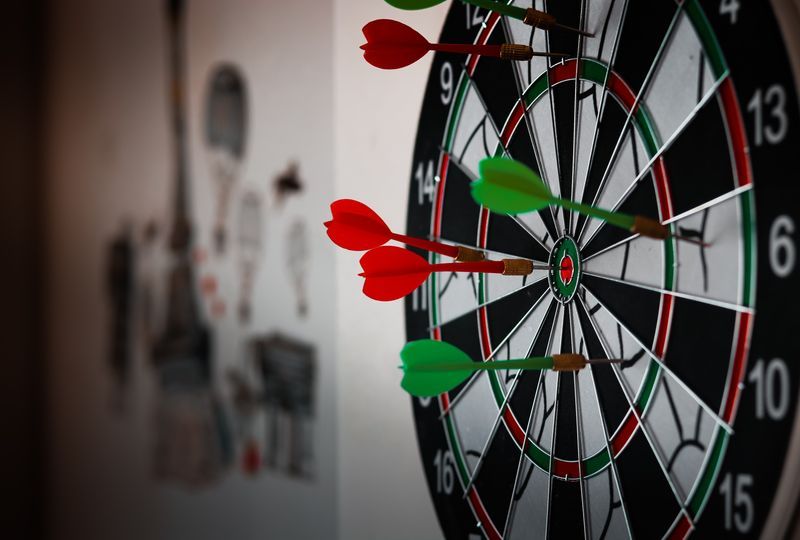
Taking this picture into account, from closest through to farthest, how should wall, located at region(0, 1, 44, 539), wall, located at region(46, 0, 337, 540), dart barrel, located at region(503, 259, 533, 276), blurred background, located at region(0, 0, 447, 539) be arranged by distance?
dart barrel, located at region(503, 259, 533, 276), blurred background, located at region(0, 0, 447, 539), wall, located at region(46, 0, 337, 540), wall, located at region(0, 1, 44, 539)

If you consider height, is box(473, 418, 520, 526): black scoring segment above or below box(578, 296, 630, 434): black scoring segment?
below

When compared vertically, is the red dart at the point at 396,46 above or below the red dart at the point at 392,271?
above

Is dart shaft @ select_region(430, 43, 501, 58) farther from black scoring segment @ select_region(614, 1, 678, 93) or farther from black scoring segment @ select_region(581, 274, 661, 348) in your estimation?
black scoring segment @ select_region(581, 274, 661, 348)

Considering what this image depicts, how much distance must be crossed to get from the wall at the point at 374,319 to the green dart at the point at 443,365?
426 mm

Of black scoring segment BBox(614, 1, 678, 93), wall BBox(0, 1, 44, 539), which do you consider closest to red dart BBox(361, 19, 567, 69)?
black scoring segment BBox(614, 1, 678, 93)

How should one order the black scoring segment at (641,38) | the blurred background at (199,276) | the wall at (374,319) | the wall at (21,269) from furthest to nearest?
1. the wall at (21,269)
2. the blurred background at (199,276)
3. the wall at (374,319)
4. the black scoring segment at (641,38)

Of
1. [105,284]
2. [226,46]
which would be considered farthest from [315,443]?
[105,284]

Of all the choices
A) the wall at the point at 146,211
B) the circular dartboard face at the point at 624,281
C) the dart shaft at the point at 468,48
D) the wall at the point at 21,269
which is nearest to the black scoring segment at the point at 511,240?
the circular dartboard face at the point at 624,281

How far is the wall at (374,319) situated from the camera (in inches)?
54.7

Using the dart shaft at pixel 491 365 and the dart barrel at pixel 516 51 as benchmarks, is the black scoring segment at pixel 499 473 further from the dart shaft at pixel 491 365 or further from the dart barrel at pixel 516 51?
the dart barrel at pixel 516 51

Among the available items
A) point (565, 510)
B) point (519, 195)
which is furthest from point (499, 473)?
point (519, 195)

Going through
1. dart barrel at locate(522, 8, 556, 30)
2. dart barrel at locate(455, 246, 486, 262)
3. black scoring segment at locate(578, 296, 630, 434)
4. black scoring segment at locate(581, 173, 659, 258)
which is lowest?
black scoring segment at locate(578, 296, 630, 434)

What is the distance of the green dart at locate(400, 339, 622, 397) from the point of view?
95cm

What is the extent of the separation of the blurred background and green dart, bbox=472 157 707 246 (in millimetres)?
552
